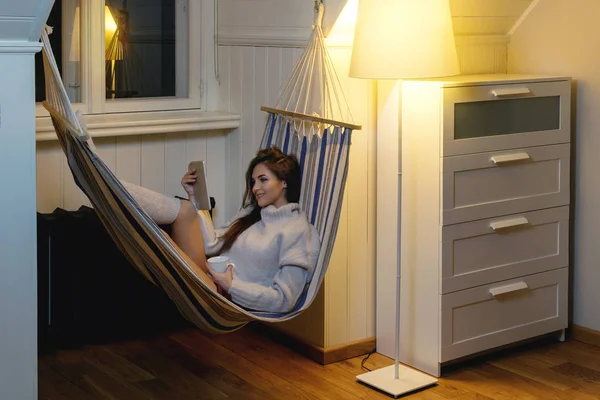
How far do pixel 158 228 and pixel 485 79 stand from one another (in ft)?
4.51

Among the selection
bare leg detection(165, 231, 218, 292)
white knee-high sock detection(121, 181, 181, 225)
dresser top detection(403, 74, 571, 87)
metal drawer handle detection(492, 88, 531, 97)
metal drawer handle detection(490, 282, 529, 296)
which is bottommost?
metal drawer handle detection(490, 282, 529, 296)

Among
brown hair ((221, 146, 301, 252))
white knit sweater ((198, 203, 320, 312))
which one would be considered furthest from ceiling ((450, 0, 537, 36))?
white knit sweater ((198, 203, 320, 312))

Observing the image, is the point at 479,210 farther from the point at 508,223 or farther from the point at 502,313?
the point at 502,313

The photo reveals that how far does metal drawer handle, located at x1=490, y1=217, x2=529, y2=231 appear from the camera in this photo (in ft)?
10.6

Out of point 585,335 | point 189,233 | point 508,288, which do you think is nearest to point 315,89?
point 189,233

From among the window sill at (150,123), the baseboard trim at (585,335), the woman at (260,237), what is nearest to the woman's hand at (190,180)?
the woman at (260,237)

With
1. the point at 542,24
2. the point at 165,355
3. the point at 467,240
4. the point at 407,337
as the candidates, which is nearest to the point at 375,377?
the point at 407,337

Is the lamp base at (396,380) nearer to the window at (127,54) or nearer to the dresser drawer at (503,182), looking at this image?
the dresser drawer at (503,182)

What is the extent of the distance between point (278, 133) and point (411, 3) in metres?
0.67

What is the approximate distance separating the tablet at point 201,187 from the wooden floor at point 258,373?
0.62 metres

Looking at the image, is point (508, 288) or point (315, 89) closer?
point (315, 89)

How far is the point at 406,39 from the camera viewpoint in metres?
2.84

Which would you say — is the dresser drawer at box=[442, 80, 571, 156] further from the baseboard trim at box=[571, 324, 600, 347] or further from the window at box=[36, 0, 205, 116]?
the window at box=[36, 0, 205, 116]

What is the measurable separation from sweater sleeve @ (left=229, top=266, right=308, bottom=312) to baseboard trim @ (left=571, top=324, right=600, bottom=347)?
1.30 m
